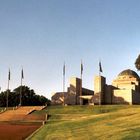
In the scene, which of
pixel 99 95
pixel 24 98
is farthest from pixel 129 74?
pixel 24 98

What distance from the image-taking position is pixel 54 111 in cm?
7381

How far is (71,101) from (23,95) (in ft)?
70.3

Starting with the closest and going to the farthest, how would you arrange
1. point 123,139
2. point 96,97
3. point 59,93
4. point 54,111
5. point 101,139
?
1. point 123,139
2. point 101,139
3. point 54,111
4. point 96,97
5. point 59,93

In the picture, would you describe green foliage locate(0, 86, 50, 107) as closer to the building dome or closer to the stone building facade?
the stone building facade

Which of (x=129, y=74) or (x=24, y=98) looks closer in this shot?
(x=129, y=74)

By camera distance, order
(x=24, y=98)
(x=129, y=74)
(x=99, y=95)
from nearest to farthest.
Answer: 1. (x=99, y=95)
2. (x=129, y=74)
3. (x=24, y=98)

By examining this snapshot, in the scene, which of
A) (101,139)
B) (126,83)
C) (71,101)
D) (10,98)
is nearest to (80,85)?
(71,101)

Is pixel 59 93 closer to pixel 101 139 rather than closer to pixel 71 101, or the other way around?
pixel 71 101

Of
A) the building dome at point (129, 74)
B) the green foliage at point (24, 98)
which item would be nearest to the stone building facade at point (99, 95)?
the building dome at point (129, 74)

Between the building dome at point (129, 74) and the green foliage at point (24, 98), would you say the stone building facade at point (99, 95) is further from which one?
the green foliage at point (24, 98)

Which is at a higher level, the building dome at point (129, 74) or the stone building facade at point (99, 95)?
the building dome at point (129, 74)

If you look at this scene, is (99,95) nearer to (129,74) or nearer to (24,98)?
(129,74)

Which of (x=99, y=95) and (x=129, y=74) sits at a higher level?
(x=129, y=74)

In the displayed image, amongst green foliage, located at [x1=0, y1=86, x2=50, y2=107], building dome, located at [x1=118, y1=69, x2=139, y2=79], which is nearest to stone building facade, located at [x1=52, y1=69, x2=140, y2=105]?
building dome, located at [x1=118, y1=69, x2=139, y2=79]
